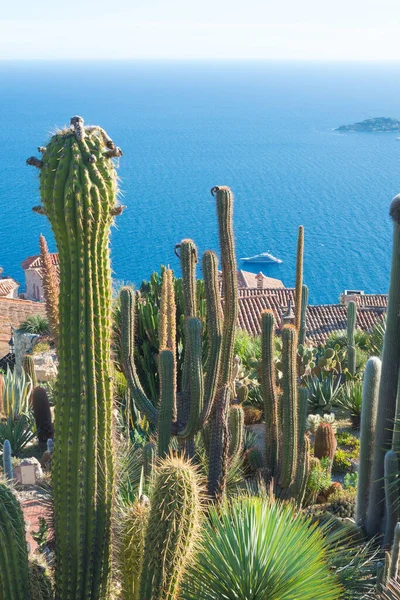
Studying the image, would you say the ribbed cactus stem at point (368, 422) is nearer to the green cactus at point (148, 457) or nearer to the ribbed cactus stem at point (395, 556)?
the ribbed cactus stem at point (395, 556)

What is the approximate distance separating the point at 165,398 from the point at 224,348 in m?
1.01

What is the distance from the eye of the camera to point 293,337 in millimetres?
9398

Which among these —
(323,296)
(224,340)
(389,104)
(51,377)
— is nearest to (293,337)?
(224,340)

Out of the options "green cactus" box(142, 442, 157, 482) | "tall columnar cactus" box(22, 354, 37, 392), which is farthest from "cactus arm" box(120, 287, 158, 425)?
"tall columnar cactus" box(22, 354, 37, 392)

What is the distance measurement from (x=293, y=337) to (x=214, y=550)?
187 inches

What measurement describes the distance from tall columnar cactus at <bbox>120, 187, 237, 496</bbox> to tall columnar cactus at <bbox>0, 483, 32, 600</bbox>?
142 inches

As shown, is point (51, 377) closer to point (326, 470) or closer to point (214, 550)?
point (326, 470)

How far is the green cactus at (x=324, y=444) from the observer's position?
456 inches

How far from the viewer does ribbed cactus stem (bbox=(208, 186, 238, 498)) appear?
330 inches

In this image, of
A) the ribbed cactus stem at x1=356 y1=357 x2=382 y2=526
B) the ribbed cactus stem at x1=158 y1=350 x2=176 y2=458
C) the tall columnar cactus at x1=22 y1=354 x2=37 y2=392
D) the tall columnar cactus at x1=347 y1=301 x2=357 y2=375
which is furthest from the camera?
the tall columnar cactus at x1=347 y1=301 x2=357 y2=375

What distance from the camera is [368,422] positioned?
28.2ft

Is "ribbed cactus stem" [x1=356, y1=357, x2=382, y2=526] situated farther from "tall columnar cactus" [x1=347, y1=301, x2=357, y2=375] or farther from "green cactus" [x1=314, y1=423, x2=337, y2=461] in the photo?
"tall columnar cactus" [x1=347, y1=301, x2=357, y2=375]

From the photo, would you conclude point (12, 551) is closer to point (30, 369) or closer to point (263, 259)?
point (30, 369)

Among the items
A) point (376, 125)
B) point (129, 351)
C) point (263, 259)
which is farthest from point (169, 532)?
point (376, 125)
